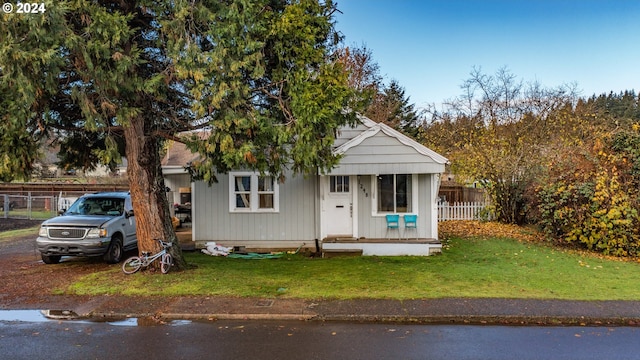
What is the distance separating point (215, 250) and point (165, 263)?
3166mm

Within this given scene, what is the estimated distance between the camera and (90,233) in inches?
411

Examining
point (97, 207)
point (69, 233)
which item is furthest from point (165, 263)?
point (97, 207)

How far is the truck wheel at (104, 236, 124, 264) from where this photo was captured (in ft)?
35.5

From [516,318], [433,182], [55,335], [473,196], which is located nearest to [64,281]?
[55,335]

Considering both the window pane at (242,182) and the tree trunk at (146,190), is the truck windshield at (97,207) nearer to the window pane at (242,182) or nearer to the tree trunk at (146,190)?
the tree trunk at (146,190)

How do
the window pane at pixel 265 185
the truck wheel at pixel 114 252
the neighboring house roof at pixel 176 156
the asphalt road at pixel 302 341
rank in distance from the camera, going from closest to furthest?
the asphalt road at pixel 302 341, the truck wheel at pixel 114 252, the window pane at pixel 265 185, the neighboring house roof at pixel 176 156

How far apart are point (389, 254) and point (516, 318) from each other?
18.7 feet

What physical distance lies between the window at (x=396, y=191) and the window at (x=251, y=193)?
131 inches

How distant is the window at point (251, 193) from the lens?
1305 cm

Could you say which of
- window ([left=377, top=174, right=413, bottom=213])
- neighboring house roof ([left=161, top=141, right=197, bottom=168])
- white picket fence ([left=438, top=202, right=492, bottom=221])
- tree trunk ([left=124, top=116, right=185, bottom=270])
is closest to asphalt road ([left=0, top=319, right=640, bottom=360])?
tree trunk ([left=124, top=116, right=185, bottom=270])

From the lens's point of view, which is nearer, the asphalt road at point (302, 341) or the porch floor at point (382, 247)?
the asphalt road at point (302, 341)

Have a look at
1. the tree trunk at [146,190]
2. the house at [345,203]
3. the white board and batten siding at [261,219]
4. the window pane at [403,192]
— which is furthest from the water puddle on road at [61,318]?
the window pane at [403,192]

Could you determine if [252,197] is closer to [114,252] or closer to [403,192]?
[114,252]

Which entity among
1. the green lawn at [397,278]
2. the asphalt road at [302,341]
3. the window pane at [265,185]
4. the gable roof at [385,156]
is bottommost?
the asphalt road at [302,341]
